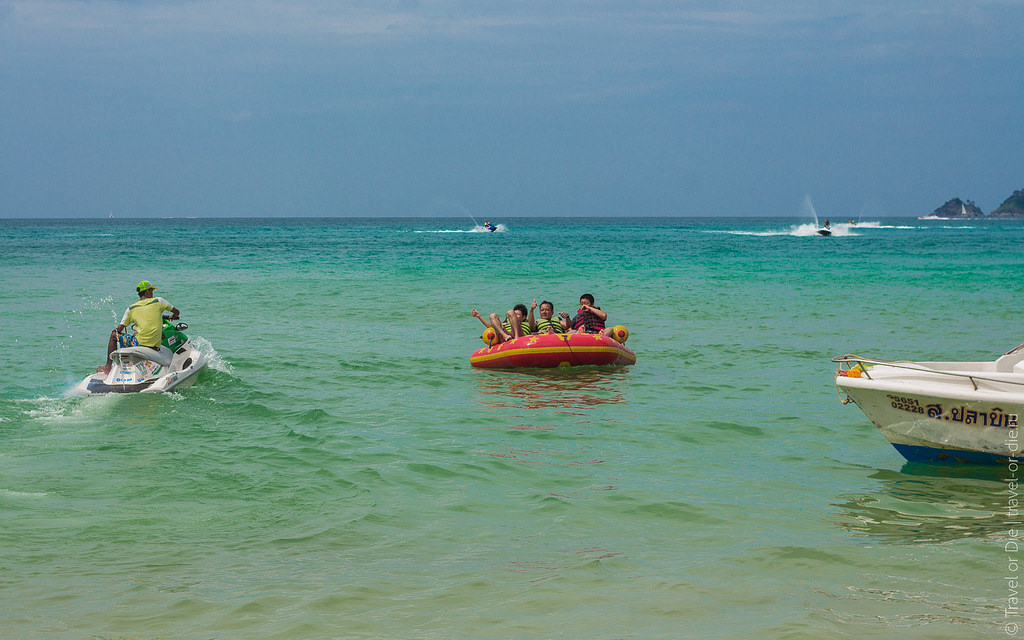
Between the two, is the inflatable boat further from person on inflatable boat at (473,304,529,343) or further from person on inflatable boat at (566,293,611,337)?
person on inflatable boat at (566,293,611,337)

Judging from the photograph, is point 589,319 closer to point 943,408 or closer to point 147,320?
point 147,320

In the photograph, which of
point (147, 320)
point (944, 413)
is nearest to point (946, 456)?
point (944, 413)

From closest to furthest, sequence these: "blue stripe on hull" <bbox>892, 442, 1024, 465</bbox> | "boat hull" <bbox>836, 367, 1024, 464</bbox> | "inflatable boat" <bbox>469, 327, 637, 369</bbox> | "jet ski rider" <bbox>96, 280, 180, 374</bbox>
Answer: "boat hull" <bbox>836, 367, 1024, 464</bbox>
"blue stripe on hull" <bbox>892, 442, 1024, 465</bbox>
"jet ski rider" <bbox>96, 280, 180, 374</bbox>
"inflatable boat" <bbox>469, 327, 637, 369</bbox>

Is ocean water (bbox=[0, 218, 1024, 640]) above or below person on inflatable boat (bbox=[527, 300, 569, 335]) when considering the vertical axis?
below

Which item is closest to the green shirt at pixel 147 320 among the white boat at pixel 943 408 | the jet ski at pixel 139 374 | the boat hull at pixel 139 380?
the jet ski at pixel 139 374

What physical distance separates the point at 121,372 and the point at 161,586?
20.7ft

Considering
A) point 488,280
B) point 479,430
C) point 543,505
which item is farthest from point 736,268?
point 543,505

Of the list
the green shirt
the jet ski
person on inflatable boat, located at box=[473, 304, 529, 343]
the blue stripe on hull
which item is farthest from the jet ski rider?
the blue stripe on hull

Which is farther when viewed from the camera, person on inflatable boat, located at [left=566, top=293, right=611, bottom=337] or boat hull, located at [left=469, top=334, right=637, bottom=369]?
person on inflatable boat, located at [left=566, top=293, right=611, bottom=337]

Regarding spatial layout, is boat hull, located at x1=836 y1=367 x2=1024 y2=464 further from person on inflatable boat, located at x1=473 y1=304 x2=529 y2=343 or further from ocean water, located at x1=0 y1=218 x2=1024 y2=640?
person on inflatable boat, located at x1=473 y1=304 x2=529 y2=343

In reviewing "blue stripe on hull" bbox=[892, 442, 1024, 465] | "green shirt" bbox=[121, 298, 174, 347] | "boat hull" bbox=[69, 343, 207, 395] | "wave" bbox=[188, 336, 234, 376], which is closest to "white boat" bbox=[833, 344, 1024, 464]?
"blue stripe on hull" bbox=[892, 442, 1024, 465]

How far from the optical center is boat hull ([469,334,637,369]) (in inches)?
524

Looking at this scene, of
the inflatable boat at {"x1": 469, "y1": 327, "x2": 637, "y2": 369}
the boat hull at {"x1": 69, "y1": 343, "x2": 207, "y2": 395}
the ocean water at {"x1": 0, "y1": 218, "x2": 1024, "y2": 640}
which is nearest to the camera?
the ocean water at {"x1": 0, "y1": 218, "x2": 1024, "y2": 640}

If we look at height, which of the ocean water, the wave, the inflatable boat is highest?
the inflatable boat
